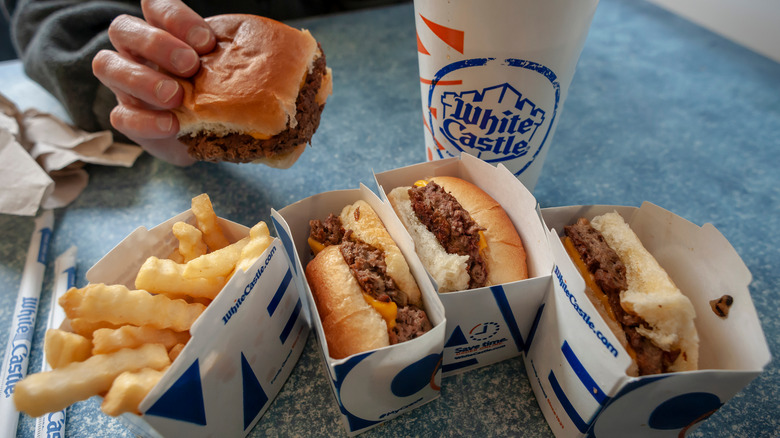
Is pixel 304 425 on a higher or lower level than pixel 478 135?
lower

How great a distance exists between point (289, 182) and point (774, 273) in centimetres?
165

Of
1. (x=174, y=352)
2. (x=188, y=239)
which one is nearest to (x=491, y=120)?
(x=188, y=239)

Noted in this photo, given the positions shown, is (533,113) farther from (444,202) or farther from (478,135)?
(444,202)

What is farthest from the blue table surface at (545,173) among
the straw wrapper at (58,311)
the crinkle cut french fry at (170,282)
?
the crinkle cut french fry at (170,282)

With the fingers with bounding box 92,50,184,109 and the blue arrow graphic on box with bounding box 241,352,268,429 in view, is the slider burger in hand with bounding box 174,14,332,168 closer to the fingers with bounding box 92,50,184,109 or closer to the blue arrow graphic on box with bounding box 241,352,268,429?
the fingers with bounding box 92,50,184,109

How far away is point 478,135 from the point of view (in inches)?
50.1

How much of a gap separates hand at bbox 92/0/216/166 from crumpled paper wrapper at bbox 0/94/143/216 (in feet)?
1.66

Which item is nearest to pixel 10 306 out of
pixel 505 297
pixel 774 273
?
pixel 505 297

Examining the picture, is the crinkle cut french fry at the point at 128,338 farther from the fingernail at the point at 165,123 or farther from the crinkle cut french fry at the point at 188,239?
the fingernail at the point at 165,123

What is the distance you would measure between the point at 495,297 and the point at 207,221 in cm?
71

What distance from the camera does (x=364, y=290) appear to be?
0.98 m

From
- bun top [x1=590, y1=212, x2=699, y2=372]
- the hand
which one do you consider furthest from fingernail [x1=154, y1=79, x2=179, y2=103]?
bun top [x1=590, y1=212, x2=699, y2=372]

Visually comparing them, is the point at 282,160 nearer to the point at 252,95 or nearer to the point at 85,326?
the point at 252,95

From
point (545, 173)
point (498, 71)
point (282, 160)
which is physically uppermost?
point (498, 71)
